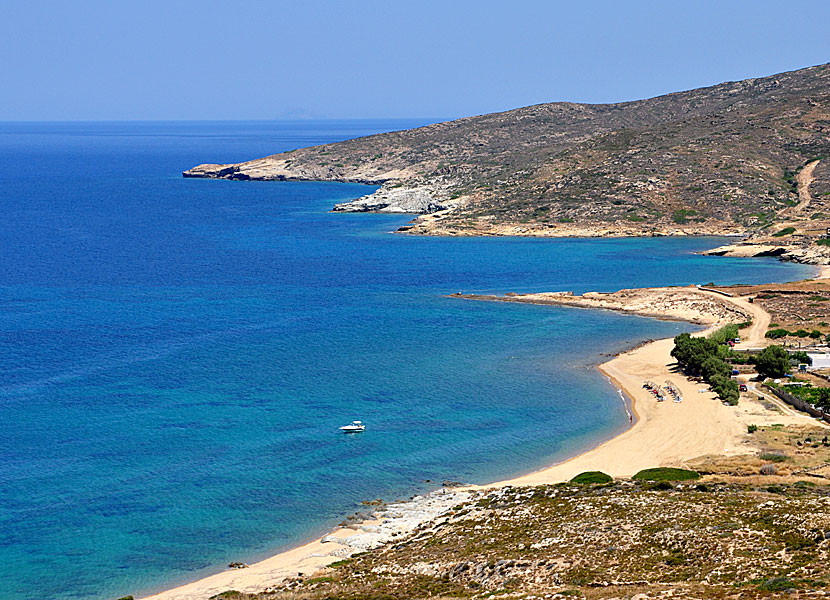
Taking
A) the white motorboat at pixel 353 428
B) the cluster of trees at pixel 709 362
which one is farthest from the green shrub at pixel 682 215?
the white motorboat at pixel 353 428

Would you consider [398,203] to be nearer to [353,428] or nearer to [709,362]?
[709,362]

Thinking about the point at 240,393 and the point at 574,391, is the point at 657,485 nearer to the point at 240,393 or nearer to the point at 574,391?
the point at 574,391

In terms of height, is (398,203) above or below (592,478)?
above

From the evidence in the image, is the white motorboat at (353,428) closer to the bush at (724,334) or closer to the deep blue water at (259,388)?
the deep blue water at (259,388)

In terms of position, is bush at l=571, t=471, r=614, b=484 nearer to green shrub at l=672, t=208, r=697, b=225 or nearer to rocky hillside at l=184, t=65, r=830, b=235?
rocky hillside at l=184, t=65, r=830, b=235

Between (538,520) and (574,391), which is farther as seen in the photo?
(574,391)

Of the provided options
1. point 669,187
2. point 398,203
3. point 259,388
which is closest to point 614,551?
point 259,388

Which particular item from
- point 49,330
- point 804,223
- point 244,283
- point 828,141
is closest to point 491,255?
point 244,283
